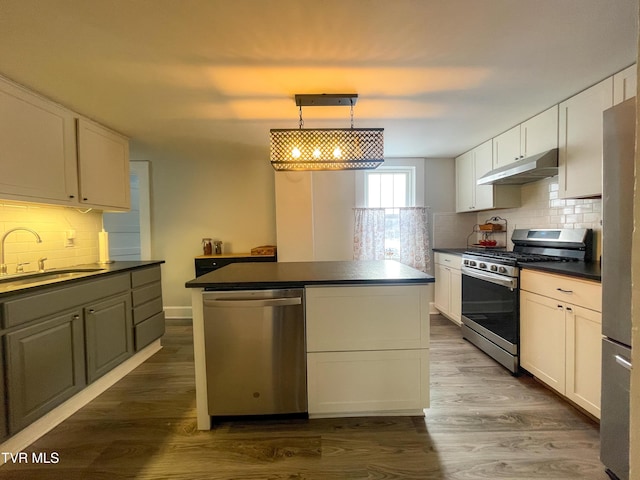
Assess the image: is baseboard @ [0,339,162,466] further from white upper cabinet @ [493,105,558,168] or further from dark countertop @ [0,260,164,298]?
white upper cabinet @ [493,105,558,168]

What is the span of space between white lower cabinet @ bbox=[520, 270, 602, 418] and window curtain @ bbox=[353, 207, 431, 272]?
5.48 ft

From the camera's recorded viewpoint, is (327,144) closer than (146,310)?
Yes

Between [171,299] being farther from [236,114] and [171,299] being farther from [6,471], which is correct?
[236,114]

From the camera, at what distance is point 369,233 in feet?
12.9

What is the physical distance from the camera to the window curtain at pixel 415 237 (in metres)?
3.95

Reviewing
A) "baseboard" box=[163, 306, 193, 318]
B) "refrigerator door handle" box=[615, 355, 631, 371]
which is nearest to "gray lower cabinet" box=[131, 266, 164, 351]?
"baseboard" box=[163, 306, 193, 318]

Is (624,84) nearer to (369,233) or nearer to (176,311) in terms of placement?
(369,233)

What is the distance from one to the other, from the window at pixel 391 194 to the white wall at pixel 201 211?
1400mm

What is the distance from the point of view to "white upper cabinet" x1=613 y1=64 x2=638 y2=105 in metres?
1.78

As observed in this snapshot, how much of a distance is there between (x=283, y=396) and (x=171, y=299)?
2.87 m

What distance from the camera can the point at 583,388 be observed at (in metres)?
1.82

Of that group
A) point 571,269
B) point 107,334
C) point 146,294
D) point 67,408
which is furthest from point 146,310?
point 571,269

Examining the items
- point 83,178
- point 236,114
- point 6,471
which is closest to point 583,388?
point 236,114

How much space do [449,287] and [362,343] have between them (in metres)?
2.21
